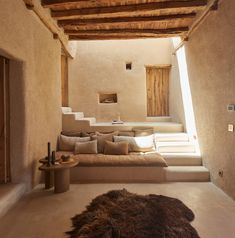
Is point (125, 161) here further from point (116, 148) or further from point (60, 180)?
point (60, 180)

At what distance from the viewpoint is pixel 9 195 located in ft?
11.1

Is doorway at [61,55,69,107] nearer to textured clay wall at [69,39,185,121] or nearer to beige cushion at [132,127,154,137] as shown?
textured clay wall at [69,39,185,121]

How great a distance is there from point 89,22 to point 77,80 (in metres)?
2.78

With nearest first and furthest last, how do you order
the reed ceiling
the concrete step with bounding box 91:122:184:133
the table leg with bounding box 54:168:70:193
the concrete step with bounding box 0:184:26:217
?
the concrete step with bounding box 0:184:26:217, the table leg with bounding box 54:168:70:193, the reed ceiling, the concrete step with bounding box 91:122:184:133

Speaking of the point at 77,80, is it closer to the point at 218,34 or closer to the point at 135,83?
the point at 135,83

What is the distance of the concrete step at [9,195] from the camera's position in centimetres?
319

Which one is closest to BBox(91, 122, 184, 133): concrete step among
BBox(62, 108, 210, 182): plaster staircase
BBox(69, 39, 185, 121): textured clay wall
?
BBox(62, 108, 210, 182): plaster staircase

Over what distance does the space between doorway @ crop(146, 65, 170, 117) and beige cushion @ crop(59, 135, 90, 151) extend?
292cm

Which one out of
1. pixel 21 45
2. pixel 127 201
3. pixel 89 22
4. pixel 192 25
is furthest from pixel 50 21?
pixel 127 201

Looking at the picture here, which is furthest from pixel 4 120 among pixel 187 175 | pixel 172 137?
pixel 172 137

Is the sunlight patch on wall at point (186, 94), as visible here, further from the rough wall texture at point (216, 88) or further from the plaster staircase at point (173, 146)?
the rough wall texture at point (216, 88)

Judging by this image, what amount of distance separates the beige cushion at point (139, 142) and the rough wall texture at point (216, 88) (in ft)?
3.71

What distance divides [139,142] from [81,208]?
2.46 m

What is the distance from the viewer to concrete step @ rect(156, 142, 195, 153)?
5348 mm
